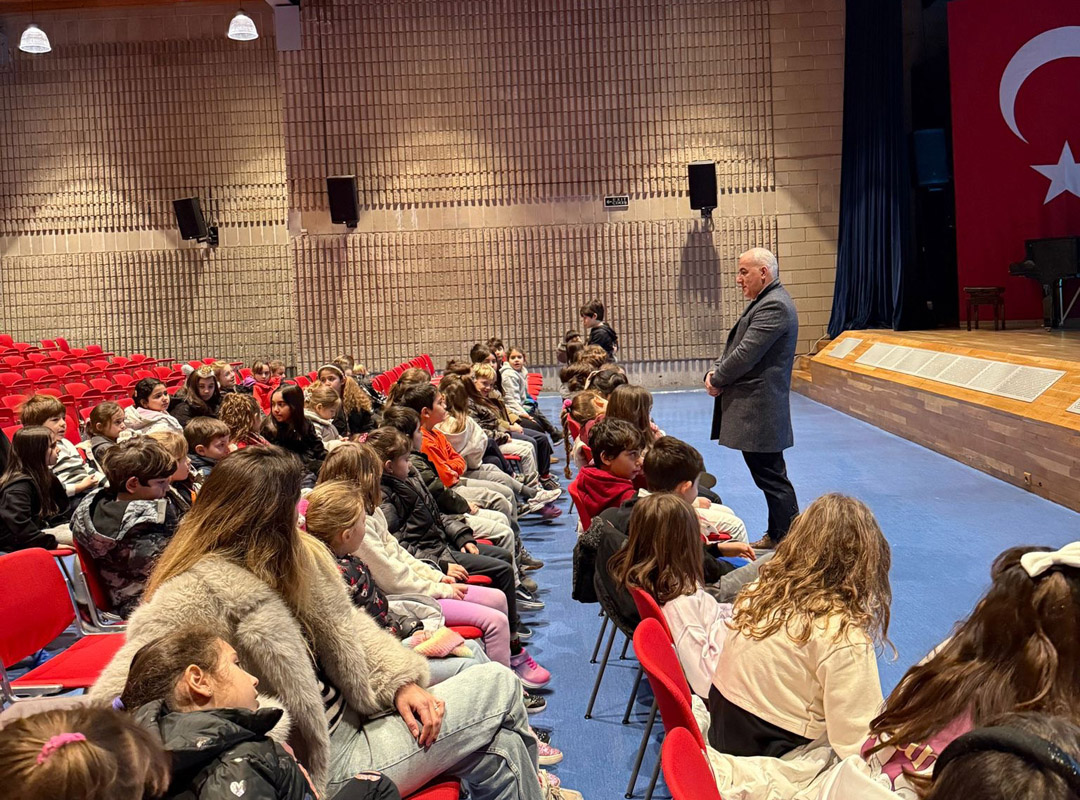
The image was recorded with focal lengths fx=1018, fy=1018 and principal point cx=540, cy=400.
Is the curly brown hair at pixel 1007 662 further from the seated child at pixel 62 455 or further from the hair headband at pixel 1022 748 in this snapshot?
the seated child at pixel 62 455

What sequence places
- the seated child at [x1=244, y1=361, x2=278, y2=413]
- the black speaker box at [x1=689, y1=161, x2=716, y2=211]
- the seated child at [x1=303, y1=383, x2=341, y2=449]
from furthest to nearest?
the black speaker box at [x1=689, y1=161, x2=716, y2=211], the seated child at [x1=244, y1=361, x2=278, y2=413], the seated child at [x1=303, y1=383, x2=341, y2=449]

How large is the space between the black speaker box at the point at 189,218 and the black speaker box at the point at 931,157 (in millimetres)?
10730

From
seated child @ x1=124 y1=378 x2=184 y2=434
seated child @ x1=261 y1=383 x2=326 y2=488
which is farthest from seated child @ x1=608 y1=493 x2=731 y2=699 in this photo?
seated child @ x1=124 y1=378 x2=184 y2=434

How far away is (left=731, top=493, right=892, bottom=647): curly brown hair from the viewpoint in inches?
94.4

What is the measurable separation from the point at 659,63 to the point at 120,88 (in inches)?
334

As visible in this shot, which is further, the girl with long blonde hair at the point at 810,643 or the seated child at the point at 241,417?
the seated child at the point at 241,417

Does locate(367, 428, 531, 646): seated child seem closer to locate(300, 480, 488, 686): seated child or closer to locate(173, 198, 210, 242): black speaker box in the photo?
locate(300, 480, 488, 686): seated child

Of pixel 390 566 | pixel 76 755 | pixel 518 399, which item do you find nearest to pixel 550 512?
pixel 518 399

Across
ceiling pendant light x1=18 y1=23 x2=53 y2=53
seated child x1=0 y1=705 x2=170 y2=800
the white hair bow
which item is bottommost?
seated child x1=0 y1=705 x2=170 y2=800

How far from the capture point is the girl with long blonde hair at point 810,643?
233cm

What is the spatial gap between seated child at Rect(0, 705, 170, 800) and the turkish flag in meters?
14.6

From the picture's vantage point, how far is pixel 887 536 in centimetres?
610

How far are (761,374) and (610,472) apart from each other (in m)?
1.38

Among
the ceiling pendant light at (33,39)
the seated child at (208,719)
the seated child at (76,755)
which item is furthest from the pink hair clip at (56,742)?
the ceiling pendant light at (33,39)
